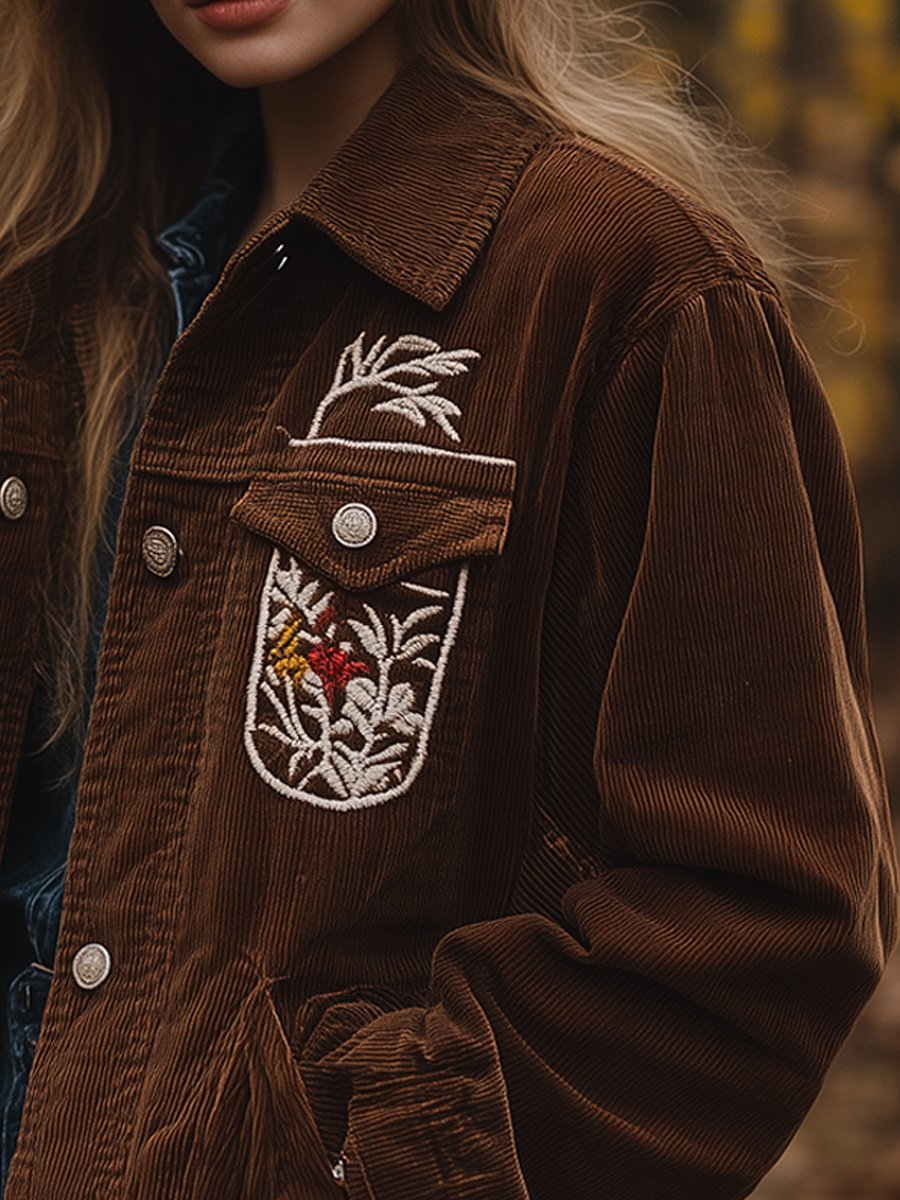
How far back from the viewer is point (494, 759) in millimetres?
1488

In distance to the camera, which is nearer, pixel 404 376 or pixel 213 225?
pixel 404 376

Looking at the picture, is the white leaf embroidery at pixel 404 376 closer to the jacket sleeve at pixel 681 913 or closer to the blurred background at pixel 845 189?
the jacket sleeve at pixel 681 913

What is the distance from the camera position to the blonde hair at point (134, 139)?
1.70m

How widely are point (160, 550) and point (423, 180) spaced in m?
0.38

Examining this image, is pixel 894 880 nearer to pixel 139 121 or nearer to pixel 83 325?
pixel 83 325

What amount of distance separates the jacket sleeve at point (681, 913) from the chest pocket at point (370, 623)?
0.12 metres

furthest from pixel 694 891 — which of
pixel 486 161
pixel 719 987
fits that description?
pixel 486 161

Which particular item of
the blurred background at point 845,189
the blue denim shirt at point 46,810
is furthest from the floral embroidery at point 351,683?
the blurred background at point 845,189

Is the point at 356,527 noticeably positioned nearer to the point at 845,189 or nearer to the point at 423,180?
the point at 423,180

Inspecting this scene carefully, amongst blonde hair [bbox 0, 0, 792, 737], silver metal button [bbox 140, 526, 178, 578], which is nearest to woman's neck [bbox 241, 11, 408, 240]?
blonde hair [bbox 0, 0, 792, 737]

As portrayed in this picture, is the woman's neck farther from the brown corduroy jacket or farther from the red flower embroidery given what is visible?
the red flower embroidery

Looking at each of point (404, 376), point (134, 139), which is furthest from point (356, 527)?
point (134, 139)

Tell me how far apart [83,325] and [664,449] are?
720 millimetres

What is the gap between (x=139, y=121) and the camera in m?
2.03
